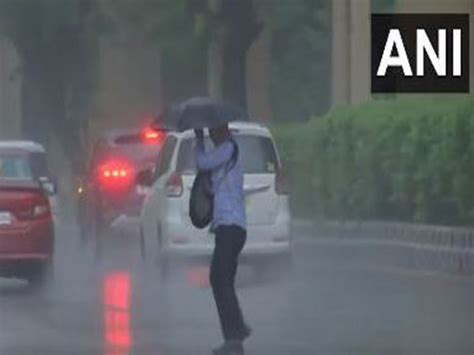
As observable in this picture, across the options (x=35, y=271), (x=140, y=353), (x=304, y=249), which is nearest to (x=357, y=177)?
(x=304, y=249)

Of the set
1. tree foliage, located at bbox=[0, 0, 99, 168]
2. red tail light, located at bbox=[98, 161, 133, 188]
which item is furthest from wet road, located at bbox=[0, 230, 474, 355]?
tree foliage, located at bbox=[0, 0, 99, 168]

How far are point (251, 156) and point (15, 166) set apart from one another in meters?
8.28

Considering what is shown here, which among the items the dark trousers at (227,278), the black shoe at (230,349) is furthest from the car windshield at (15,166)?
the black shoe at (230,349)

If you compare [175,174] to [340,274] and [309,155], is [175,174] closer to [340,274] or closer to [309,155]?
[340,274]

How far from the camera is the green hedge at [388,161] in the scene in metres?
25.4

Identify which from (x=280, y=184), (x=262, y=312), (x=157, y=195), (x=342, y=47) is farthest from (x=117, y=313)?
(x=342, y=47)

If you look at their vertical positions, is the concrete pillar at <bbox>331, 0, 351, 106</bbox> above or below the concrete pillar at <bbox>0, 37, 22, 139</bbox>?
above

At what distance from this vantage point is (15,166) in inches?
1278

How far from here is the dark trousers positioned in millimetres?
16047

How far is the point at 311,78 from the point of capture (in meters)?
48.4

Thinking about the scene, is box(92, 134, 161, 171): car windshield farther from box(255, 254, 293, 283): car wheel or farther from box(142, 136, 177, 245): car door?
box(255, 254, 293, 283): car wheel

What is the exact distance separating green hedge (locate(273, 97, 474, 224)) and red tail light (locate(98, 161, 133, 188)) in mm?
2551

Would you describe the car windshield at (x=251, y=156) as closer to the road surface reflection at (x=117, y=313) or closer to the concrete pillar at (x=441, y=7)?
the road surface reflection at (x=117, y=313)

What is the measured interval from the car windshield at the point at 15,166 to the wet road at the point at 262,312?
134 inches
